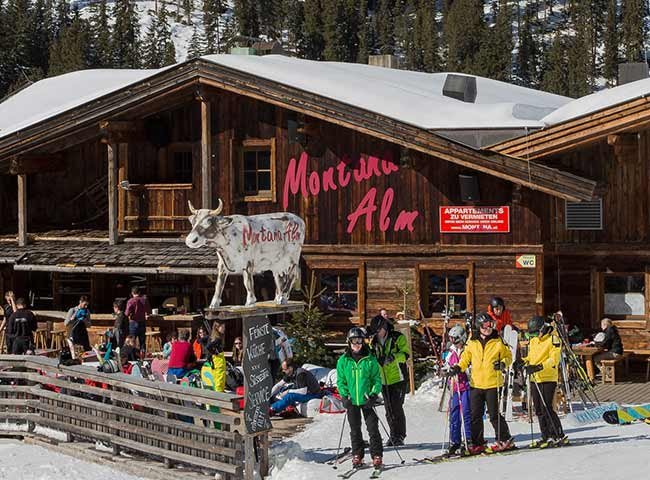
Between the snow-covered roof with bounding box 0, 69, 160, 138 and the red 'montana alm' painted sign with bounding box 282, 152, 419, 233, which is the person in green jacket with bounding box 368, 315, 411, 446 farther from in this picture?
the snow-covered roof with bounding box 0, 69, 160, 138

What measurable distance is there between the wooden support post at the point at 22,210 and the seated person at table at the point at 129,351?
21.6 feet

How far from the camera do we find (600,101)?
831 inches

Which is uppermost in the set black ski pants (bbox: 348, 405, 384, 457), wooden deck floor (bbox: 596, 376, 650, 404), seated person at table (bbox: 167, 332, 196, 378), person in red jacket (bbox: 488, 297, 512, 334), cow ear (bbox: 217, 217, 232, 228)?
cow ear (bbox: 217, 217, 232, 228)

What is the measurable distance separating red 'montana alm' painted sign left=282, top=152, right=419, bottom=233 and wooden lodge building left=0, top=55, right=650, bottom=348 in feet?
0.08

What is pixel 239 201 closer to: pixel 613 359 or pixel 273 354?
pixel 273 354

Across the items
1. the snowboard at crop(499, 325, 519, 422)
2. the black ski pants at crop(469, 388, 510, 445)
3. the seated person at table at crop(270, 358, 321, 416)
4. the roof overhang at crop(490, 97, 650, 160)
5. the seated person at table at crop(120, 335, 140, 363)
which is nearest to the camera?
Result: the black ski pants at crop(469, 388, 510, 445)

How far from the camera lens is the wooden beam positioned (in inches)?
961

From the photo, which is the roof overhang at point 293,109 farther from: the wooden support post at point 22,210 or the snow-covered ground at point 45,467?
the snow-covered ground at point 45,467

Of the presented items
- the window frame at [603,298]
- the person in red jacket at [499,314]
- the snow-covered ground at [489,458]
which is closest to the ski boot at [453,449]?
the snow-covered ground at [489,458]

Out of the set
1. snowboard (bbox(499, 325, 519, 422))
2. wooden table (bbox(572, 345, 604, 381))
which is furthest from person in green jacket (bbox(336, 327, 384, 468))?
wooden table (bbox(572, 345, 604, 381))

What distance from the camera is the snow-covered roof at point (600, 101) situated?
19.7 m

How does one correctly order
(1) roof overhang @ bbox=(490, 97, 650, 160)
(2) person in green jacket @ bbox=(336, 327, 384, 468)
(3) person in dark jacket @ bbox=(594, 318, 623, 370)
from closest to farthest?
(2) person in green jacket @ bbox=(336, 327, 384, 468), (1) roof overhang @ bbox=(490, 97, 650, 160), (3) person in dark jacket @ bbox=(594, 318, 623, 370)

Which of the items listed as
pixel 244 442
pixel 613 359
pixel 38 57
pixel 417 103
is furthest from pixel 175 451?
pixel 38 57

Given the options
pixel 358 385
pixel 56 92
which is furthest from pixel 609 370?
pixel 56 92
